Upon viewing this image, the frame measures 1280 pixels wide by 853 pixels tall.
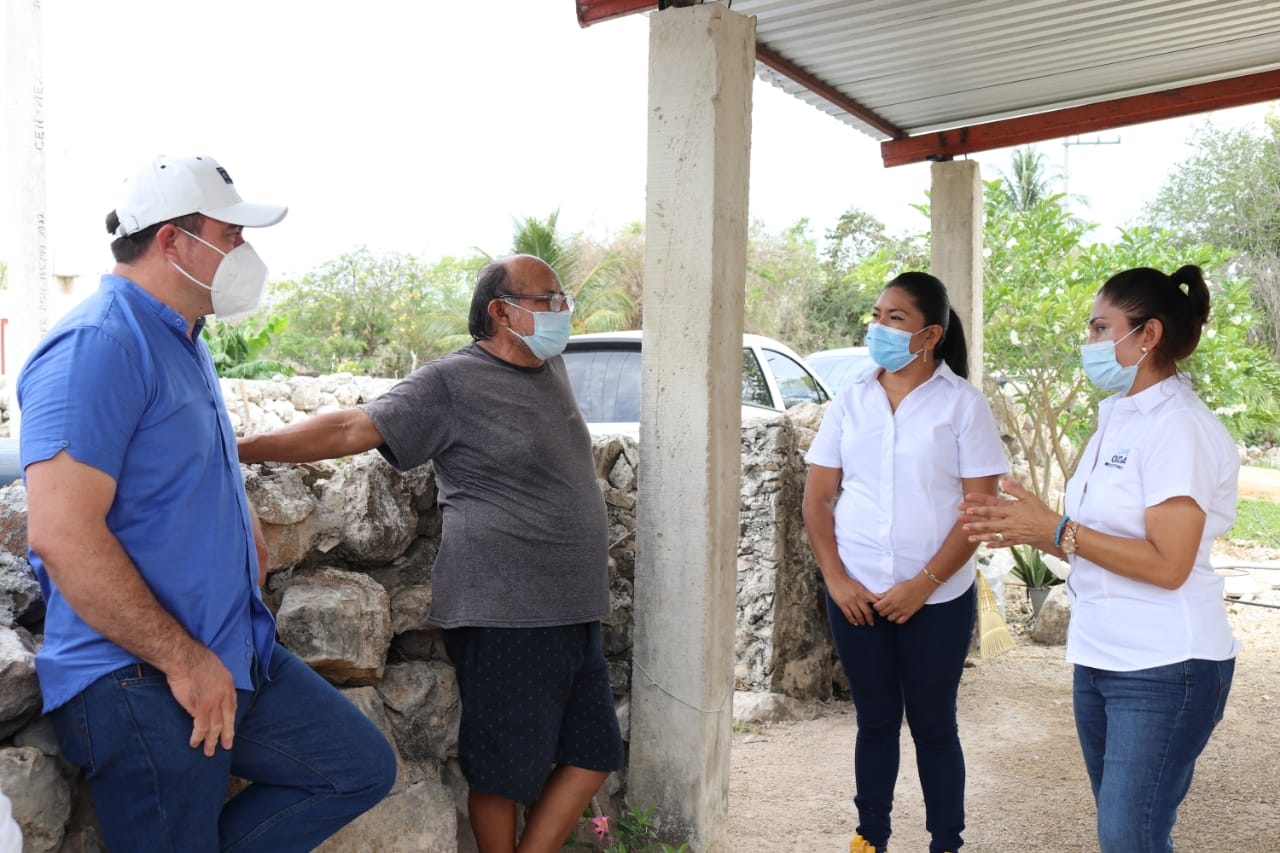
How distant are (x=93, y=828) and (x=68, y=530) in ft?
2.73

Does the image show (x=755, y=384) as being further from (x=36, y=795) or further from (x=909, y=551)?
(x=36, y=795)

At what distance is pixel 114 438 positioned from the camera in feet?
6.40

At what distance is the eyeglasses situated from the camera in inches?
119

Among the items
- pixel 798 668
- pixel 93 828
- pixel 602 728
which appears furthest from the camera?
pixel 798 668

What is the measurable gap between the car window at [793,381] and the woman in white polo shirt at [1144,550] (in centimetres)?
547

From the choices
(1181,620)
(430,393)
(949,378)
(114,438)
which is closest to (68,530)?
(114,438)

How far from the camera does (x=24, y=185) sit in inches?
359

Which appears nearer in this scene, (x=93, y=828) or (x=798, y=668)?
(x=93, y=828)

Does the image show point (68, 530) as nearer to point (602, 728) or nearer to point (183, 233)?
point (183, 233)

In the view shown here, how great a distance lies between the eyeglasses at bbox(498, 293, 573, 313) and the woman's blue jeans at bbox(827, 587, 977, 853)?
125 centimetres

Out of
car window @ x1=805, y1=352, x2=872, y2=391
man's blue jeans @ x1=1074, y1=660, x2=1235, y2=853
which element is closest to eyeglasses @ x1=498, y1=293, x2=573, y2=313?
man's blue jeans @ x1=1074, y1=660, x2=1235, y2=853

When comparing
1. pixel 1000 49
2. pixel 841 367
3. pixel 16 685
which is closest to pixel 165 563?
pixel 16 685

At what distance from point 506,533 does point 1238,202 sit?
1085 inches

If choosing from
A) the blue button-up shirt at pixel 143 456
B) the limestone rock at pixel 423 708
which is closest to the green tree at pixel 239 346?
the limestone rock at pixel 423 708
